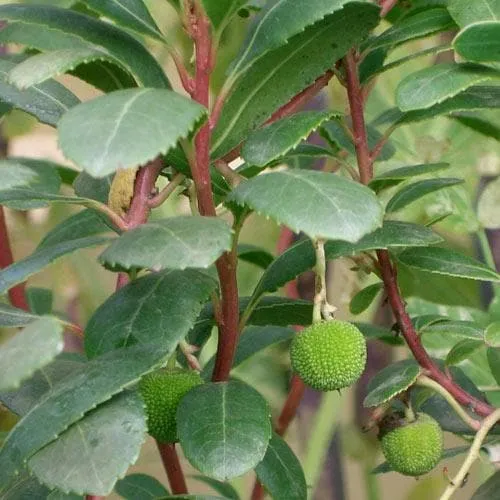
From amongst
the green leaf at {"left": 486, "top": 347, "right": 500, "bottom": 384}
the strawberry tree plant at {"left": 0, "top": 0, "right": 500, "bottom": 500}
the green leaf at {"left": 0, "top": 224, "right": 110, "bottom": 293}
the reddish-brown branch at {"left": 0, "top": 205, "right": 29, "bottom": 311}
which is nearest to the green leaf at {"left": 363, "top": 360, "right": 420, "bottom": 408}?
the strawberry tree plant at {"left": 0, "top": 0, "right": 500, "bottom": 500}

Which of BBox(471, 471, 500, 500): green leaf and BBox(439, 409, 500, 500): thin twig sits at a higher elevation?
BBox(439, 409, 500, 500): thin twig

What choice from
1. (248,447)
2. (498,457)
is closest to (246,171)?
(248,447)

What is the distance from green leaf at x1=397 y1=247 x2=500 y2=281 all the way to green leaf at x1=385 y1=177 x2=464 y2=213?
0.05 meters

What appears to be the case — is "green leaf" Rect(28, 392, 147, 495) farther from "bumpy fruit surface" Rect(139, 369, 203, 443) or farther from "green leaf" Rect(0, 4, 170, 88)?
"green leaf" Rect(0, 4, 170, 88)

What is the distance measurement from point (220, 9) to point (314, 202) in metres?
0.14

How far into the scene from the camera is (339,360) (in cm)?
56

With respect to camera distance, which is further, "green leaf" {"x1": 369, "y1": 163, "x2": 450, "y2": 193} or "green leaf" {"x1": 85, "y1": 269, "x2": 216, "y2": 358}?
"green leaf" {"x1": 369, "y1": 163, "x2": 450, "y2": 193}

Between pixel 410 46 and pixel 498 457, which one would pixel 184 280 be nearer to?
pixel 498 457

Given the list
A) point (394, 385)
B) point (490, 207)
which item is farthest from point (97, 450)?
point (490, 207)

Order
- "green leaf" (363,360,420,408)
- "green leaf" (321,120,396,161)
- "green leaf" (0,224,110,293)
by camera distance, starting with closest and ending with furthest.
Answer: "green leaf" (0,224,110,293) < "green leaf" (363,360,420,408) < "green leaf" (321,120,396,161)

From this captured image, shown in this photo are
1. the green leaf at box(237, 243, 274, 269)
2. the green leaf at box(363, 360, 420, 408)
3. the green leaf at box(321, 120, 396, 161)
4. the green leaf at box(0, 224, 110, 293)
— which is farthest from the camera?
the green leaf at box(237, 243, 274, 269)

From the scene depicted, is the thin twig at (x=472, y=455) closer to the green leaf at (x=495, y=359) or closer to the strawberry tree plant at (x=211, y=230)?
the strawberry tree plant at (x=211, y=230)

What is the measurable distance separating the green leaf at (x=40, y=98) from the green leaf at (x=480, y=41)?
257mm

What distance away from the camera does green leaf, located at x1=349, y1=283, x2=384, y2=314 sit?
2.46 ft
